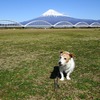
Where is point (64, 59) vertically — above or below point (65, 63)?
above

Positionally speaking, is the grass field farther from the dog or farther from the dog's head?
the dog's head

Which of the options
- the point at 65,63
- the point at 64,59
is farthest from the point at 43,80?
the point at 64,59

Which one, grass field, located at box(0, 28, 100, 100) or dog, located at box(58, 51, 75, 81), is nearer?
grass field, located at box(0, 28, 100, 100)

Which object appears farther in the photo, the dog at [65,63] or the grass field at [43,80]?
the dog at [65,63]

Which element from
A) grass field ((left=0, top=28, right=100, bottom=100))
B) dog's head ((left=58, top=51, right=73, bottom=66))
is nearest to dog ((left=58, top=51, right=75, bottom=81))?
dog's head ((left=58, top=51, right=73, bottom=66))

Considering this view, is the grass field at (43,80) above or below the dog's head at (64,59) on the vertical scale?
below

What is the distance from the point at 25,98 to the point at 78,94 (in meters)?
2.00

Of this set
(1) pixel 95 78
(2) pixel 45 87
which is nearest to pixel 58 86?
(2) pixel 45 87

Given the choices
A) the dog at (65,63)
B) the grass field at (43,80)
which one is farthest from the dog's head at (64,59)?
the grass field at (43,80)

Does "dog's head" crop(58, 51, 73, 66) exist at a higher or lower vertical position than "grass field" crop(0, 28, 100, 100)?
higher

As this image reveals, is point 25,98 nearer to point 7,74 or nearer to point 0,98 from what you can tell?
point 0,98

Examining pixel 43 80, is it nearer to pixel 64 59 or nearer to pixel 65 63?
pixel 65 63

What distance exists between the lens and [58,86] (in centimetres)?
1096

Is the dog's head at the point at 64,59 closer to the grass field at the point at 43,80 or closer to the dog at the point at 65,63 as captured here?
the dog at the point at 65,63
